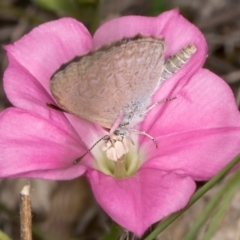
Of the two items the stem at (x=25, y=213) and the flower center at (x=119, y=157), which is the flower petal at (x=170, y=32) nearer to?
the flower center at (x=119, y=157)

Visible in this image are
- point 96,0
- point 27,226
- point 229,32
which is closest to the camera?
point 27,226

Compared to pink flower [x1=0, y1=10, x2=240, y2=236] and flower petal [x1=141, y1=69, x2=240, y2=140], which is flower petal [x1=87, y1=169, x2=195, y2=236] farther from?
flower petal [x1=141, y1=69, x2=240, y2=140]

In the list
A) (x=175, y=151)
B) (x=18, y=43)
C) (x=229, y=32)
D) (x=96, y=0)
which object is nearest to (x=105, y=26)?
(x=18, y=43)

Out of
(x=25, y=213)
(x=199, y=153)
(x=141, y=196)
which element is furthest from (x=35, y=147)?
(x=199, y=153)

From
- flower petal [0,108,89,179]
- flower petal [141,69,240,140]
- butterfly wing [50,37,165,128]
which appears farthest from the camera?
flower petal [141,69,240,140]

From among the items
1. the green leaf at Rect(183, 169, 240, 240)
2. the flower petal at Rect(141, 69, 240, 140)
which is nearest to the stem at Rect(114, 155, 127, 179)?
the flower petal at Rect(141, 69, 240, 140)

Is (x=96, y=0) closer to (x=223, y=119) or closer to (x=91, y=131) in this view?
(x=91, y=131)

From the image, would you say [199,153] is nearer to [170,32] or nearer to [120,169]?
[120,169]

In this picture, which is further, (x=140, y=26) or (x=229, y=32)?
(x=229, y=32)
